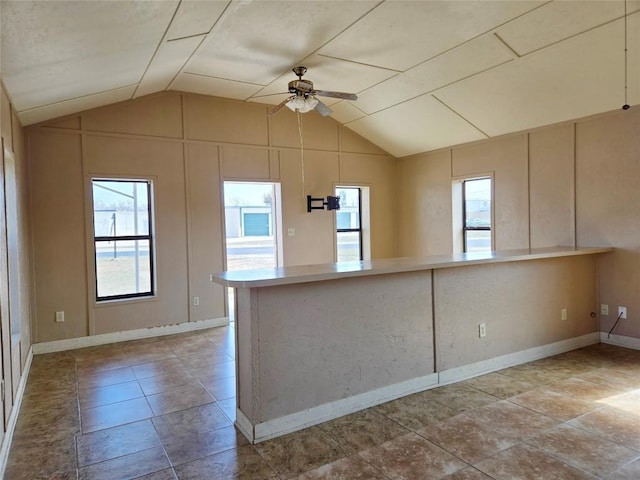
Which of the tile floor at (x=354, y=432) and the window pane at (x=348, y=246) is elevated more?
the window pane at (x=348, y=246)

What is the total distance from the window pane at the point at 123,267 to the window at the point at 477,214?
4.54 meters

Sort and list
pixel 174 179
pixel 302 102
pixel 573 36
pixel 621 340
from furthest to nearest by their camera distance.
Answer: pixel 174 179 < pixel 621 340 < pixel 302 102 < pixel 573 36

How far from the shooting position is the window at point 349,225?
6953 millimetres

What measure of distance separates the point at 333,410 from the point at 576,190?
378 cm

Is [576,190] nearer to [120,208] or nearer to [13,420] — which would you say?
[120,208]

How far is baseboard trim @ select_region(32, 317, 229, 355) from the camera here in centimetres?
470

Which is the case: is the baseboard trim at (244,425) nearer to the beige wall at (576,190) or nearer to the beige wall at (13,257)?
the beige wall at (13,257)

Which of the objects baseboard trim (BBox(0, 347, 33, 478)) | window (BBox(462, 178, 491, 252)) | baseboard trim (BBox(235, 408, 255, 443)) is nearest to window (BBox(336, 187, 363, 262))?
window (BBox(462, 178, 491, 252))

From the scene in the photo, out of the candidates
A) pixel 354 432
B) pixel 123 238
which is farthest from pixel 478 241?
pixel 123 238

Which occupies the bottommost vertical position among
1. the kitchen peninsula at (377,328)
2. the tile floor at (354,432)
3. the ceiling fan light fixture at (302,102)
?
the tile floor at (354,432)

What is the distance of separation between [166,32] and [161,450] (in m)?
2.93

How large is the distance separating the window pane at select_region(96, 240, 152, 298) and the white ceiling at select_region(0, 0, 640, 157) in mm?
1638

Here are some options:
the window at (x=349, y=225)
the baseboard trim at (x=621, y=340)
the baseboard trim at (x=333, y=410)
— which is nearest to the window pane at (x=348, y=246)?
the window at (x=349, y=225)

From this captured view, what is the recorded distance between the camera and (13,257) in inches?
137
